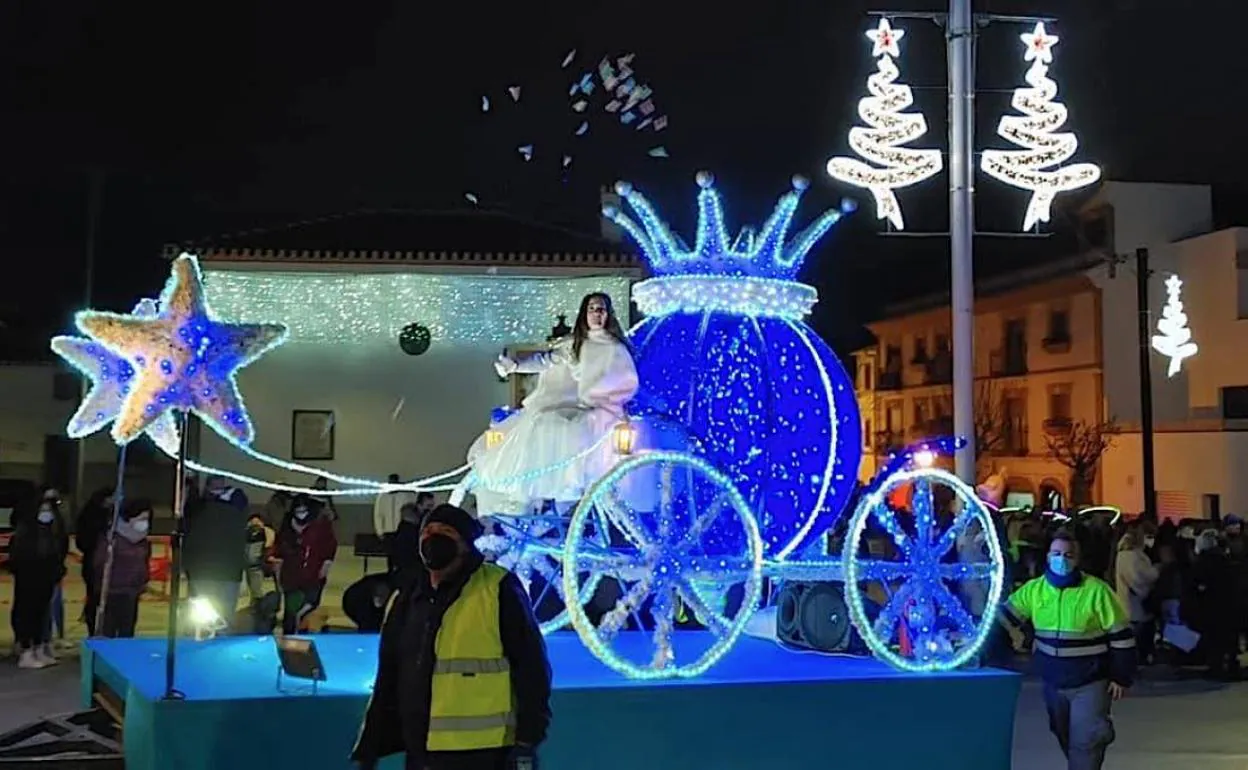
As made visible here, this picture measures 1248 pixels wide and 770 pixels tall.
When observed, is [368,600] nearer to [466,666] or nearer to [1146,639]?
[466,666]

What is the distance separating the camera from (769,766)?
24.9 ft

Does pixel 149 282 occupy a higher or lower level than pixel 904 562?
higher

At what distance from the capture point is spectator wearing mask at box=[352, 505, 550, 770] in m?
4.85

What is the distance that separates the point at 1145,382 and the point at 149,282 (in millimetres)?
19957

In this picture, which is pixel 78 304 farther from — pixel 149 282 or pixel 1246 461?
pixel 1246 461

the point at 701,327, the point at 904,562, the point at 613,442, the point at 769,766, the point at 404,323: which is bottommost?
the point at 769,766

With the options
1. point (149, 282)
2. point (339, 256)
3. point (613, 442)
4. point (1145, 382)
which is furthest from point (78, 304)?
point (613, 442)

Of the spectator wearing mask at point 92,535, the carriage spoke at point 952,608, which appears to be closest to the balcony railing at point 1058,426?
the spectator wearing mask at point 92,535

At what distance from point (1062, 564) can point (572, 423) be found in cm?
273

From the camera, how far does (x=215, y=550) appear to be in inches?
481

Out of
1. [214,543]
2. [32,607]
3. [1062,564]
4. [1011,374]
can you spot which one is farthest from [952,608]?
Answer: [1011,374]

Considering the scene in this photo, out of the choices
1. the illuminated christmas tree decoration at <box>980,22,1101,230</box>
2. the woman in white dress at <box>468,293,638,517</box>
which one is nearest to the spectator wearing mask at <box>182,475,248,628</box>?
the woman in white dress at <box>468,293,638,517</box>

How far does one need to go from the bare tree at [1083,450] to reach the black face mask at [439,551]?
31.9 meters

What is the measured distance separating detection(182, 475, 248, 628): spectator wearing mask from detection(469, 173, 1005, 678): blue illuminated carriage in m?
4.26
